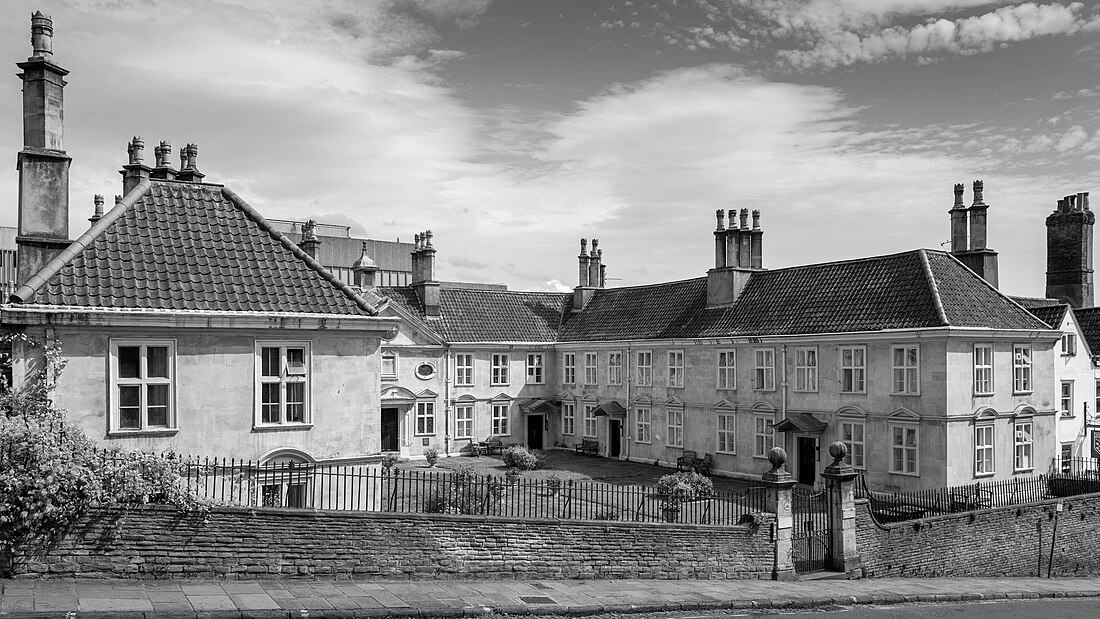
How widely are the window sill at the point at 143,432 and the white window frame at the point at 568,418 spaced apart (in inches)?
Answer: 1285

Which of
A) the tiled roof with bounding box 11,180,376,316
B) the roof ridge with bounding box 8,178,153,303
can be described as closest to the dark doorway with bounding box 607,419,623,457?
the tiled roof with bounding box 11,180,376,316

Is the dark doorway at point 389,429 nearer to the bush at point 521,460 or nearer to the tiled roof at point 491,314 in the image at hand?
the tiled roof at point 491,314

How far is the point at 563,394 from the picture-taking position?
49.3 meters

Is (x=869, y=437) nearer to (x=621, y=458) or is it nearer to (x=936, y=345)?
(x=936, y=345)

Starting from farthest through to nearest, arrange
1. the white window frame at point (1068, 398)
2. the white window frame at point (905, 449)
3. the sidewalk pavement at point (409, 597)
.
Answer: the white window frame at point (1068, 398)
the white window frame at point (905, 449)
the sidewalk pavement at point (409, 597)

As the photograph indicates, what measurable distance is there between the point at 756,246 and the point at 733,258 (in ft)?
4.72

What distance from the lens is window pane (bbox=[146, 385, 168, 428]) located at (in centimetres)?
1688

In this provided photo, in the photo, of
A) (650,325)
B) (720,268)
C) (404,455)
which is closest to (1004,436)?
→ (720,268)

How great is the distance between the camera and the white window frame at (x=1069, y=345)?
37.8m

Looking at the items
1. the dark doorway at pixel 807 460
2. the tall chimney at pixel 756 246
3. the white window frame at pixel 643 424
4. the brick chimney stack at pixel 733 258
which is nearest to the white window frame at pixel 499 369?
the white window frame at pixel 643 424

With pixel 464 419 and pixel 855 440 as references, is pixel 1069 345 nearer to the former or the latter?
pixel 855 440

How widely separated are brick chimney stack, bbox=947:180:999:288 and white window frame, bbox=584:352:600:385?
18761mm

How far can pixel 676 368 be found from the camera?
41.4 meters

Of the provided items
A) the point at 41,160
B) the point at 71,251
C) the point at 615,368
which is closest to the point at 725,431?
the point at 615,368
